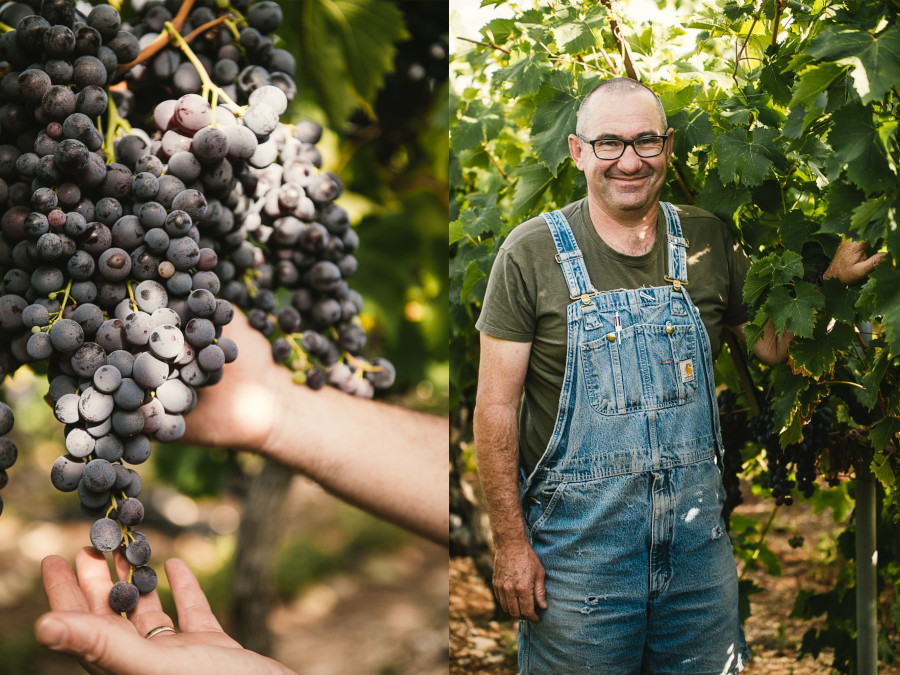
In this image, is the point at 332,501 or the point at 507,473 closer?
the point at 507,473

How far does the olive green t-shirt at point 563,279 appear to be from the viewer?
1.43 meters

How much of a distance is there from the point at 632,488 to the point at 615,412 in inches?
5.5

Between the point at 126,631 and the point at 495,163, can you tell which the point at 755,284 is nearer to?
the point at 495,163

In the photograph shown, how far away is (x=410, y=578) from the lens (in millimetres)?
5285

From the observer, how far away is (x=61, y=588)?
907mm

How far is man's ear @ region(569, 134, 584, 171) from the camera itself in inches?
57.4

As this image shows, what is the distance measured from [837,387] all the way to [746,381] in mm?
166

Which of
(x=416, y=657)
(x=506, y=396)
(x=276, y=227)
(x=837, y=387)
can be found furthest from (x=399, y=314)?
(x=416, y=657)

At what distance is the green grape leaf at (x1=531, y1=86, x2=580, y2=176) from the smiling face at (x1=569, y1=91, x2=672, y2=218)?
4 cm

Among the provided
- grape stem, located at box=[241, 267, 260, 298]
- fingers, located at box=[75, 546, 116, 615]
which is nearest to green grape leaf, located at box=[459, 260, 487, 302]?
grape stem, located at box=[241, 267, 260, 298]

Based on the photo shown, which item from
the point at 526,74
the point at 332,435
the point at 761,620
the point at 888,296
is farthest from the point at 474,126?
the point at 761,620

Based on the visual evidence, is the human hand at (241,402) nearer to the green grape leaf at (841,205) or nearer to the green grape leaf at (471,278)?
the green grape leaf at (471,278)

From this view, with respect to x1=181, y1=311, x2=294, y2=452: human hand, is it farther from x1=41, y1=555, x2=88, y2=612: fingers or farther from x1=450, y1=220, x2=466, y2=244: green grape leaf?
x1=450, y1=220, x2=466, y2=244: green grape leaf

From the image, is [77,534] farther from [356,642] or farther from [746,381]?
[746,381]
